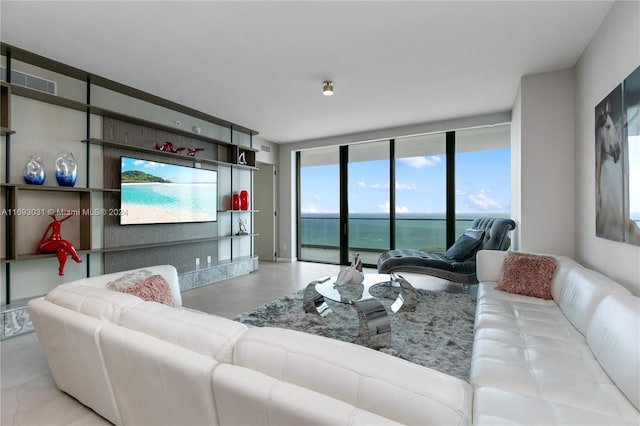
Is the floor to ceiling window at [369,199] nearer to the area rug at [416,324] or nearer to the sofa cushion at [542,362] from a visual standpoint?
the area rug at [416,324]

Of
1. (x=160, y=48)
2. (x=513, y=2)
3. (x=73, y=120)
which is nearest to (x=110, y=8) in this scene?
(x=160, y=48)

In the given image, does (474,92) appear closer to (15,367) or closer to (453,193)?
(453,193)

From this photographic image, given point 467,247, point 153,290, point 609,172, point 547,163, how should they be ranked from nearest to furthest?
point 153,290, point 609,172, point 547,163, point 467,247

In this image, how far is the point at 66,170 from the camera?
10.2 feet

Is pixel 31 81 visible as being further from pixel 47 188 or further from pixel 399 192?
pixel 399 192

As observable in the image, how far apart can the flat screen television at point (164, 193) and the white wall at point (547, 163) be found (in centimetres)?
428

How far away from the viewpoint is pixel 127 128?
3855 millimetres

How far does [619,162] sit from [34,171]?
15.7ft

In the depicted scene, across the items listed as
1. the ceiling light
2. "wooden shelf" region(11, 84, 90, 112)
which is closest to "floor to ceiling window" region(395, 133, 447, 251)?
the ceiling light

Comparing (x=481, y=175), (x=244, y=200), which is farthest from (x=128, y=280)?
(x=481, y=175)

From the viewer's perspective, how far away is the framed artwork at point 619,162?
73.6 inches

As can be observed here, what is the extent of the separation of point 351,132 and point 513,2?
372 centimetres

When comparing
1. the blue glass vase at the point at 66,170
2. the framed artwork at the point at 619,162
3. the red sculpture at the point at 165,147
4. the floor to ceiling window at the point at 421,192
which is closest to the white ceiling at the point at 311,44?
the red sculpture at the point at 165,147

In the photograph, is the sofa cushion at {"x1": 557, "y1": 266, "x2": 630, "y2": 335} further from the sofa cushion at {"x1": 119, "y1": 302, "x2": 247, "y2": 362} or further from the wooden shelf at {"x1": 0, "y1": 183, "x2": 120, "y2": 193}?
the wooden shelf at {"x1": 0, "y1": 183, "x2": 120, "y2": 193}
